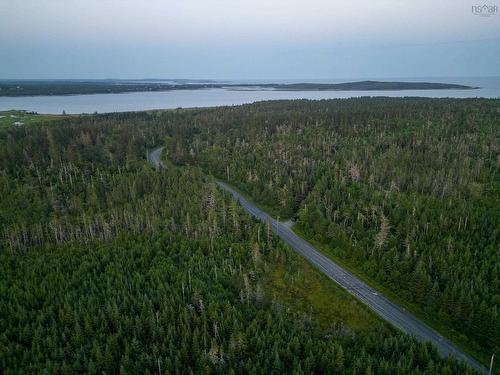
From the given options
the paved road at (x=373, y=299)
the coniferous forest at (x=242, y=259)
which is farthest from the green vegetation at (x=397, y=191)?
the paved road at (x=373, y=299)

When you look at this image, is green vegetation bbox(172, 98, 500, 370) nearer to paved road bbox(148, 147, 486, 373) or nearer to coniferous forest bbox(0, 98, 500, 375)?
coniferous forest bbox(0, 98, 500, 375)

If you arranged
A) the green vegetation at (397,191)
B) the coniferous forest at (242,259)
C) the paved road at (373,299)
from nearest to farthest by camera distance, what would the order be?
the coniferous forest at (242,259) < the paved road at (373,299) < the green vegetation at (397,191)

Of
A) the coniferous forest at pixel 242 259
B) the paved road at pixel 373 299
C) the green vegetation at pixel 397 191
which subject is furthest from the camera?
the green vegetation at pixel 397 191

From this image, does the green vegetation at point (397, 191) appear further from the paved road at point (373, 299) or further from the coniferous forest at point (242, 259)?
the paved road at point (373, 299)

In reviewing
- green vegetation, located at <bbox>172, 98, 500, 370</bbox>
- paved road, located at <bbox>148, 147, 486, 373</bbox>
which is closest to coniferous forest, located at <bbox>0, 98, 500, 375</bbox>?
green vegetation, located at <bbox>172, 98, 500, 370</bbox>

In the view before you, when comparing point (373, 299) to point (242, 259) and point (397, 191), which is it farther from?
point (397, 191)

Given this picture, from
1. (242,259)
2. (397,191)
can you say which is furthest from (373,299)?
(397,191)

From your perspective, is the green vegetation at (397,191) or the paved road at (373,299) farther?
the green vegetation at (397,191)
